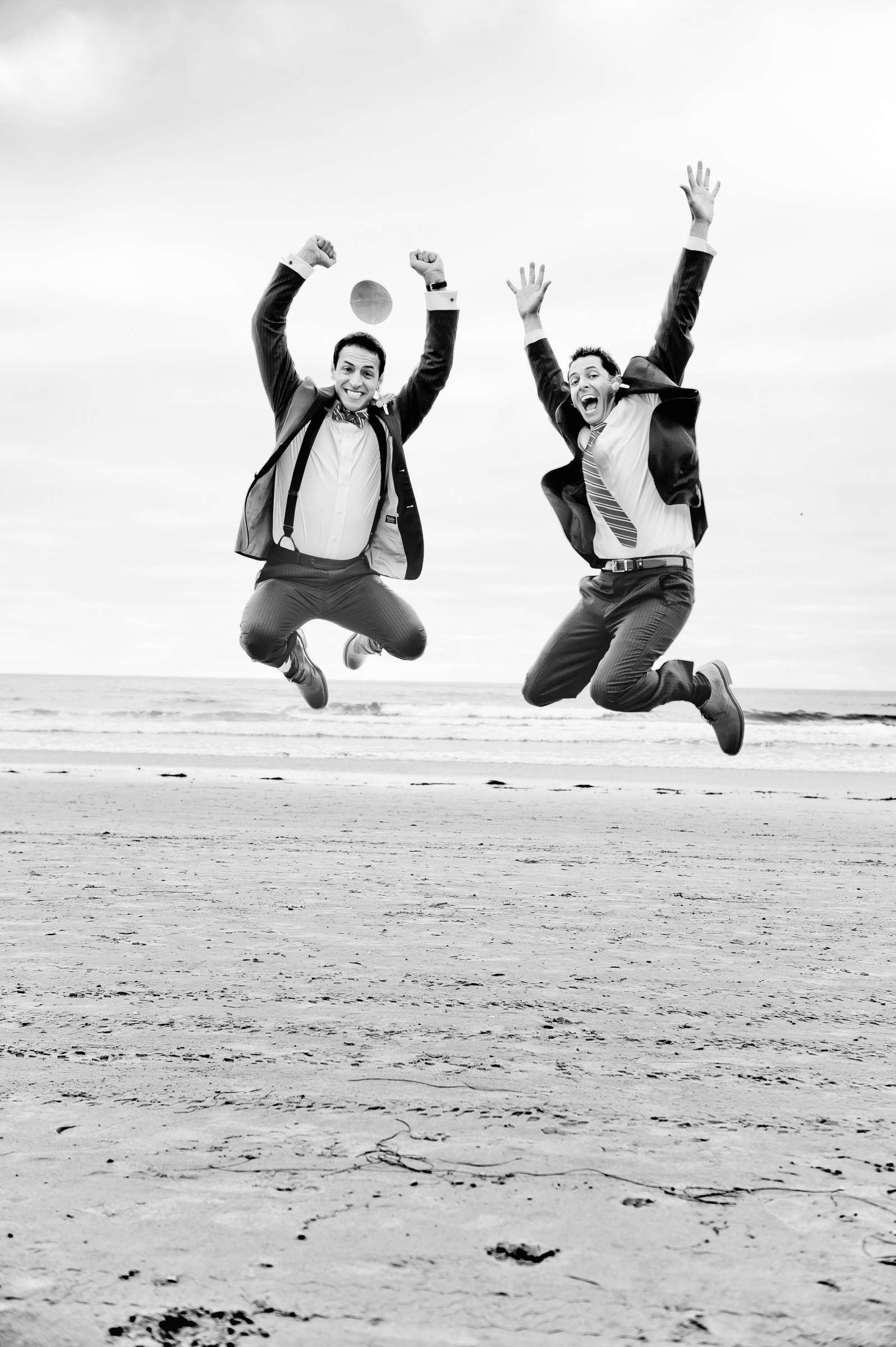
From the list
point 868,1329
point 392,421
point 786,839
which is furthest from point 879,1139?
point 786,839

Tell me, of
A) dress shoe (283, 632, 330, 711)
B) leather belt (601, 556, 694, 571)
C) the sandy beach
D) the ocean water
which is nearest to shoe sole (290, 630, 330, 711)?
dress shoe (283, 632, 330, 711)

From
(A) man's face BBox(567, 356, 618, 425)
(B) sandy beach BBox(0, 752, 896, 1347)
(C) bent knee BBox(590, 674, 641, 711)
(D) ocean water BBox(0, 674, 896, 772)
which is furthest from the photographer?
(D) ocean water BBox(0, 674, 896, 772)

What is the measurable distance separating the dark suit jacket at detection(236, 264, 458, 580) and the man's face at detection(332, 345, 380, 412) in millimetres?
45

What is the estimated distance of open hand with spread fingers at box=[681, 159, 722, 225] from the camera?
4.32 meters

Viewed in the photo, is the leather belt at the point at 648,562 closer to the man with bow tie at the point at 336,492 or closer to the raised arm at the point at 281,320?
the man with bow tie at the point at 336,492

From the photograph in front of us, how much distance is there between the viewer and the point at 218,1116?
4.64 m

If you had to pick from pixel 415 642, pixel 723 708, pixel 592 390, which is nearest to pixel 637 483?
pixel 592 390

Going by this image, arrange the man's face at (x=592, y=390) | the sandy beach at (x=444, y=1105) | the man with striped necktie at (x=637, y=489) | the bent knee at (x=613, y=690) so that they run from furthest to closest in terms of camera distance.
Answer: the man's face at (x=592, y=390), the man with striped necktie at (x=637, y=489), the bent knee at (x=613, y=690), the sandy beach at (x=444, y=1105)

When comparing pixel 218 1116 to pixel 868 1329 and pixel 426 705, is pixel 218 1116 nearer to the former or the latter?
pixel 868 1329

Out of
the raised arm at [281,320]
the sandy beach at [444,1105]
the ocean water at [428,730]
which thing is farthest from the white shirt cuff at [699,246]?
the ocean water at [428,730]

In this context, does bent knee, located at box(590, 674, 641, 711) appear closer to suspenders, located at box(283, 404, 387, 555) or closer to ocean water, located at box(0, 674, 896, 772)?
suspenders, located at box(283, 404, 387, 555)

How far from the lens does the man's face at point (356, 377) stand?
433 cm

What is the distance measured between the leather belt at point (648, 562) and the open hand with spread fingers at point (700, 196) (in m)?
1.23

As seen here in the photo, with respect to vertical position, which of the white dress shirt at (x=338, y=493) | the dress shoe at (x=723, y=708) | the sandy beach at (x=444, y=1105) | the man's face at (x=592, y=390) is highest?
the man's face at (x=592, y=390)
